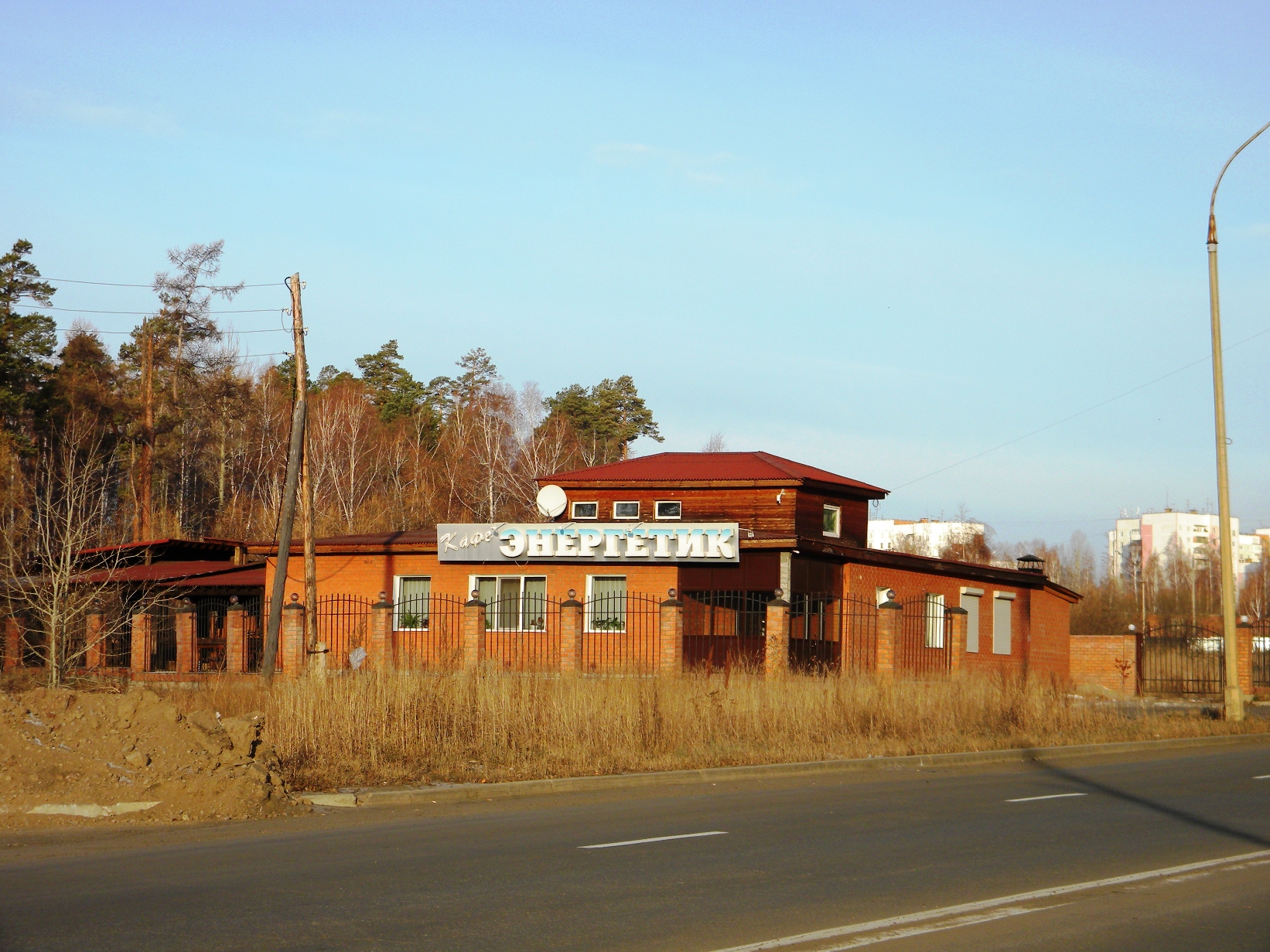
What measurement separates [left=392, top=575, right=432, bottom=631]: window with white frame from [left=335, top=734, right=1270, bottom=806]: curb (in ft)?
57.5

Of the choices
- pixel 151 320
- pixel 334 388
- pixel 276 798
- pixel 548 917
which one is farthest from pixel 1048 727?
pixel 334 388

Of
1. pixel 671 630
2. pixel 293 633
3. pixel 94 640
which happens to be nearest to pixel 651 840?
pixel 94 640

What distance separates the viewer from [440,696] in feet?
51.3

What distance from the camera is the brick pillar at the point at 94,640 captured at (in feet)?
67.2

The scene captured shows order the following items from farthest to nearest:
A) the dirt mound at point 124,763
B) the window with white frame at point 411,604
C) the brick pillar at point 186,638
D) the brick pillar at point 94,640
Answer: the window with white frame at point 411,604, the brick pillar at point 186,638, the brick pillar at point 94,640, the dirt mound at point 124,763

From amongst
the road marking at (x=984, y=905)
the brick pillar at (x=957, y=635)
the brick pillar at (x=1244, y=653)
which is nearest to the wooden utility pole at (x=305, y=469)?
the brick pillar at (x=957, y=635)

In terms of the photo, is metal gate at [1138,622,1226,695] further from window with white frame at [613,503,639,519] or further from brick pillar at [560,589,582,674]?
brick pillar at [560,589,582,674]

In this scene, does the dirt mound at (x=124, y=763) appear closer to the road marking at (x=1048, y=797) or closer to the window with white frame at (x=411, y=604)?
the road marking at (x=1048, y=797)

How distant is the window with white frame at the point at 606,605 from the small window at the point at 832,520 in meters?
7.49

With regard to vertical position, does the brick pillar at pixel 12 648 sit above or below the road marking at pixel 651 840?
above

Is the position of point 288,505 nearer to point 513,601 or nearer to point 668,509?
point 513,601

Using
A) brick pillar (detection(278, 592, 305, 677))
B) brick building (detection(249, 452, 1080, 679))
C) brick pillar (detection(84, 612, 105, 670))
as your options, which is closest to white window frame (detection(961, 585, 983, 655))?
brick building (detection(249, 452, 1080, 679))

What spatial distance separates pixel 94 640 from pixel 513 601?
12.9 metres

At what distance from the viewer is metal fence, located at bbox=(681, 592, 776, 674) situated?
30.5 m
